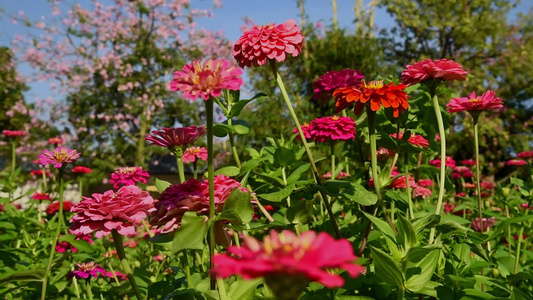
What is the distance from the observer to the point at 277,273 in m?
0.46

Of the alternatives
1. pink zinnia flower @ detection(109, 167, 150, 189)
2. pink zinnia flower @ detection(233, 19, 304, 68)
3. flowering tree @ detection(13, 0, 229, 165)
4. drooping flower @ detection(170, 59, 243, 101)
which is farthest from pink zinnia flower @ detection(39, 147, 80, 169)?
flowering tree @ detection(13, 0, 229, 165)

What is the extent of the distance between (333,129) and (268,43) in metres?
0.54

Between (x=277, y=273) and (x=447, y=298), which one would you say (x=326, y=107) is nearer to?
(x=447, y=298)

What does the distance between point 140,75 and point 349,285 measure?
36.0ft

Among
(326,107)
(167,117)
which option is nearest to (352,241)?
(326,107)

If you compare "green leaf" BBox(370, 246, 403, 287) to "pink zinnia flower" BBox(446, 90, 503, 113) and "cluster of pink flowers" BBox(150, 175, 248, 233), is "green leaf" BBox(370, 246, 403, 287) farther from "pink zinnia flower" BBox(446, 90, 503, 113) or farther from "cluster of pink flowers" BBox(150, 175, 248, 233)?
"pink zinnia flower" BBox(446, 90, 503, 113)

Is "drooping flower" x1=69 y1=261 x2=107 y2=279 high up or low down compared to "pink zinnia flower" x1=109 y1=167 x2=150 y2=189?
down

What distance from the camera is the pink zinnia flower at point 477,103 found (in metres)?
1.59

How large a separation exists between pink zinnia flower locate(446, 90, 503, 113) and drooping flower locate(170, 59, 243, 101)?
1089mm

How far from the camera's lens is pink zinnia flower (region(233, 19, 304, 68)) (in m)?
1.24

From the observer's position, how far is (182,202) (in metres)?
0.97

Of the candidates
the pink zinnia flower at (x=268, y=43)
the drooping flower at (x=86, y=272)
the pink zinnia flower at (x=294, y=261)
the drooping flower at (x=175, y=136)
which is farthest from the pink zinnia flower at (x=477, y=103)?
the drooping flower at (x=86, y=272)

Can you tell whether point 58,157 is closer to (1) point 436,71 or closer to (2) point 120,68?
(1) point 436,71

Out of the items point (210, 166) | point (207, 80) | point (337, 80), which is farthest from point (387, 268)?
point (337, 80)
